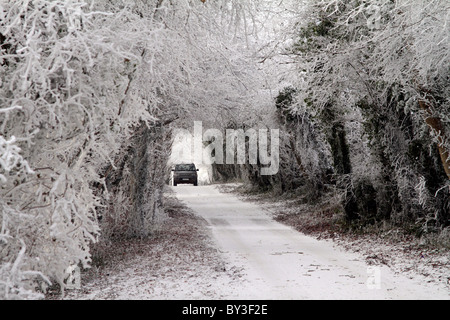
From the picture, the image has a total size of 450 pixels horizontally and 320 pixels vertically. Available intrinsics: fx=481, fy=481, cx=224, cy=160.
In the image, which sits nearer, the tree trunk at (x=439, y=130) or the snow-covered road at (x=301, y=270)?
the snow-covered road at (x=301, y=270)

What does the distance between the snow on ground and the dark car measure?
2404cm

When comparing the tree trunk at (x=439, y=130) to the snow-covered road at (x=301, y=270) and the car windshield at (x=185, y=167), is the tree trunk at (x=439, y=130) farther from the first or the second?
the car windshield at (x=185, y=167)

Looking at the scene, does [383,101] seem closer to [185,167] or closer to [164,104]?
[164,104]

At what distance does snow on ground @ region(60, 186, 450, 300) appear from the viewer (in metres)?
7.08

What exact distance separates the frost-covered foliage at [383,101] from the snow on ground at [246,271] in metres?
1.87

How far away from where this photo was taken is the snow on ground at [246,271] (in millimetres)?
7082

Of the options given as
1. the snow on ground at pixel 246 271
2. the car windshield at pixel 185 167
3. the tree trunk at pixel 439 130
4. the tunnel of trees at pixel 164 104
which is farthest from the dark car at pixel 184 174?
the tree trunk at pixel 439 130

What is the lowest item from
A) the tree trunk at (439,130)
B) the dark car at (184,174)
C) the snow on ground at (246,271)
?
the snow on ground at (246,271)

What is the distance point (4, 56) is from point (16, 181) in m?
1.46

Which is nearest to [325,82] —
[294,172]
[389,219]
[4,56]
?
[389,219]

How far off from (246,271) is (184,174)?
30266mm

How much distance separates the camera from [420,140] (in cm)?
1136

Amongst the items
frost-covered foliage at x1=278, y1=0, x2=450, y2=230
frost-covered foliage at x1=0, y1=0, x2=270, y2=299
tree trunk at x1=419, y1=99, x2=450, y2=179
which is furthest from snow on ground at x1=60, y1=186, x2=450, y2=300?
tree trunk at x1=419, y1=99, x2=450, y2=179

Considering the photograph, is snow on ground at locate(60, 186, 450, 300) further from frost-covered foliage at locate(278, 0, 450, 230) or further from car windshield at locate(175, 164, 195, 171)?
car windshield at locate(175, 164, 195, 171)
